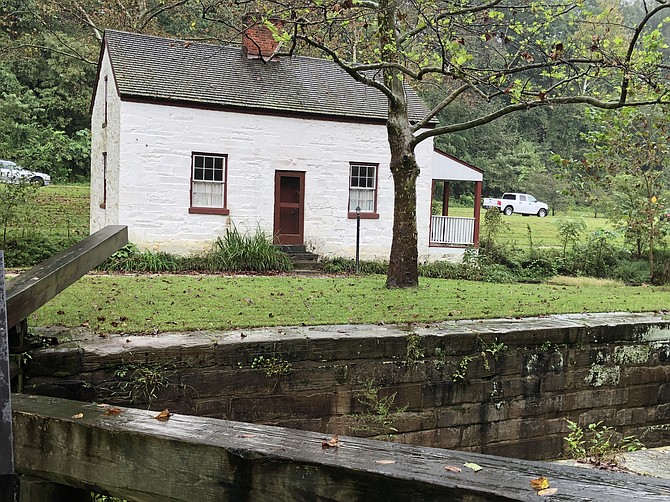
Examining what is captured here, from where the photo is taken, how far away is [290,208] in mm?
18844

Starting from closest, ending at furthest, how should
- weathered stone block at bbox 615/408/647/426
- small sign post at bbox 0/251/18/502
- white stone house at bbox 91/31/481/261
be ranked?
small sign post at bbox 0/251/18/502, weathered stone block at bbox 615/408/647/426, white stone house at bbox 91/31/481/261

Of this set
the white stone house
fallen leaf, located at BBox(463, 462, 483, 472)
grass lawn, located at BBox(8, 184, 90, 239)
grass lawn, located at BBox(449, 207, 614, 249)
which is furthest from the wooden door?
fallen leaf, located at BBox(463, 462, 483, 472)

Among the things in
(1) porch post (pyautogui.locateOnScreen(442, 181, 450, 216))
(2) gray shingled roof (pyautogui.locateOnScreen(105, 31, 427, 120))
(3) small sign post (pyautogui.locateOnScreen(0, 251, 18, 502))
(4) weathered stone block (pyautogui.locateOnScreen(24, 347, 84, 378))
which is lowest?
(4) weathered stone block (pyautogui.locateOnScreen(24, 347, 84, 378))

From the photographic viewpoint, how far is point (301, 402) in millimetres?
6258

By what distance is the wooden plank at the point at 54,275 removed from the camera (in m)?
3.99

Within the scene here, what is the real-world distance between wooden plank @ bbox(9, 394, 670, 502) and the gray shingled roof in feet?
50.7

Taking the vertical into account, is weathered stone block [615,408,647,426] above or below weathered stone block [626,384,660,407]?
below

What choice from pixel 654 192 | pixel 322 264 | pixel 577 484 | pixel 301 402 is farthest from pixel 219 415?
pixel 654 192

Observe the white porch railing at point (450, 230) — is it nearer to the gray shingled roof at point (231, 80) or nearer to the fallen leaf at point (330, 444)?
the gray shingled roof at point (231, 80)

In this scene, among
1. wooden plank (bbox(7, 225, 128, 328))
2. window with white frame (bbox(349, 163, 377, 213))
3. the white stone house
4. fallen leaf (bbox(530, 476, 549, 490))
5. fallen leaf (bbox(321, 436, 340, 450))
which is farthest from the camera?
window with white frame (bbox(349, 163, 377, 213))

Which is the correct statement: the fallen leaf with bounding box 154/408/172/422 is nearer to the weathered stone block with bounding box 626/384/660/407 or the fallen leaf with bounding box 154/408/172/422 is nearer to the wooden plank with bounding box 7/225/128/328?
the wooden plank with bounding box 7/225/128/328

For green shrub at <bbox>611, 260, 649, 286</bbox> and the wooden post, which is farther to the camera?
the wooden post

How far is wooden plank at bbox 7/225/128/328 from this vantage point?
399 cm

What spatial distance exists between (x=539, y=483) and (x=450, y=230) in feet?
62.2
